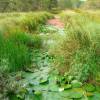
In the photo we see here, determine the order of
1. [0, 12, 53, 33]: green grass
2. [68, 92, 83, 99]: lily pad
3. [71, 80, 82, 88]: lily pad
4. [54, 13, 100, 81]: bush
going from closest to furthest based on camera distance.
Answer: [68, 92, 83, 99]: lily pad
[71, 80, 82, 88]: lily pad
[54, 13, 100, 81]: bush
[0, 12, 53, 33]: green grass

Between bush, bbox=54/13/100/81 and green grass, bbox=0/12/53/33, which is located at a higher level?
green grass, bbox=0/12/53/33

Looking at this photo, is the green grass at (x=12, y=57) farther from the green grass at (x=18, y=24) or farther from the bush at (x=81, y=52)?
the green grass at (x=18, y=24)

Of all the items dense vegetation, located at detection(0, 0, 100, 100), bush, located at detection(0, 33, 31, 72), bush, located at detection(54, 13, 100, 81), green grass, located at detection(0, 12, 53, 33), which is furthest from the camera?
green grass, located at detection(0, 12, 53, 33)

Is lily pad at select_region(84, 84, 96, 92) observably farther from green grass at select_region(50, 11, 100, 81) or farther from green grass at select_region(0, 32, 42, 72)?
green grass at select_region(0, 32, 42, 72)

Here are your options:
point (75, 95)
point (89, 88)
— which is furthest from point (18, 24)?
point (75, 95)

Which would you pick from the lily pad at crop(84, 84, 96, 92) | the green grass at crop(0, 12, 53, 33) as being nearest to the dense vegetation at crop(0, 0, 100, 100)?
the lily pad at crop(84, 84, 96, 92)

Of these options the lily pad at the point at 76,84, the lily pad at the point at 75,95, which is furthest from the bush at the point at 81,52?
the lily pad at the point at 75,95

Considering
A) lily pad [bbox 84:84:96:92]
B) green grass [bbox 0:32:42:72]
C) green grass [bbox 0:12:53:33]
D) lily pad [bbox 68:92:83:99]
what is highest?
green grass [bbox 0:12:53:33]

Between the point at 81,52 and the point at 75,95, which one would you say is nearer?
the point at 75,95

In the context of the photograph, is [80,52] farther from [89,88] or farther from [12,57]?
[12,57]

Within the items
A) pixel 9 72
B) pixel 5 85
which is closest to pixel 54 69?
pixel 9 72

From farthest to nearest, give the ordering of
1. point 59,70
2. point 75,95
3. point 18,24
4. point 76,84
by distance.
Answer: point 18,24, point 59,70, point 76,84, point 75,95

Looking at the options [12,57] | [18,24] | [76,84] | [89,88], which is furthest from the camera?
[18,24]

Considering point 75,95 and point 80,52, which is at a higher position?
point 80,52
